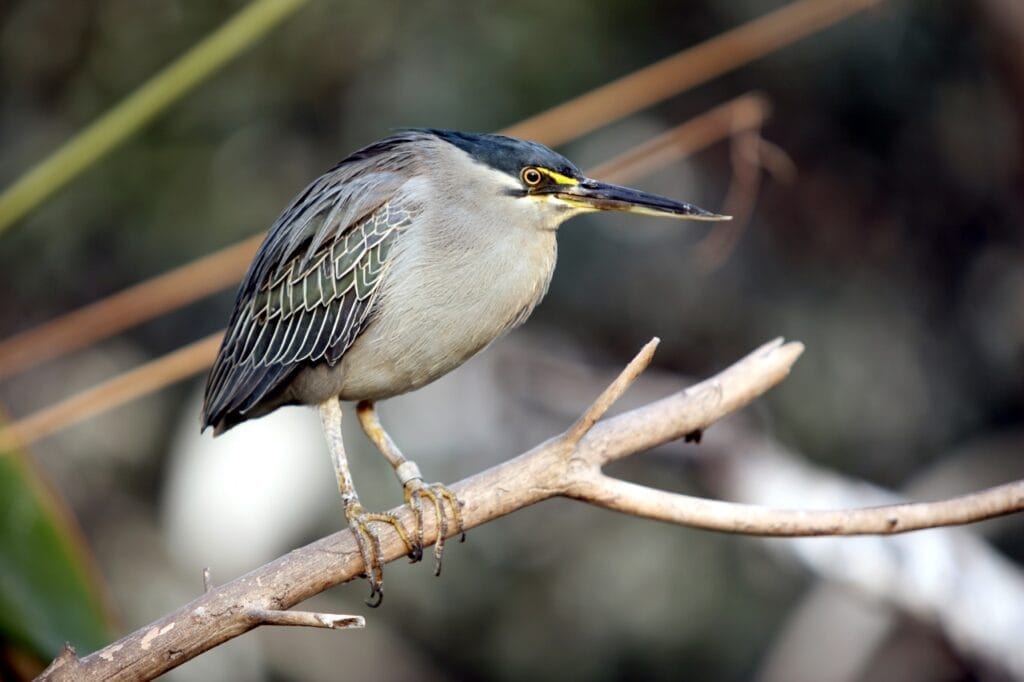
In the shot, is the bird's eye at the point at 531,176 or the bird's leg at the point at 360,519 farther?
Result: the bird's eye at the point at 531,176

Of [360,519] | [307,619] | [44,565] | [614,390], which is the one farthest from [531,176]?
[44,565]

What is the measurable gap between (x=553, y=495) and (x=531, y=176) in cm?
72

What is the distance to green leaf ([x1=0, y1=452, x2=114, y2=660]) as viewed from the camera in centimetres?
264

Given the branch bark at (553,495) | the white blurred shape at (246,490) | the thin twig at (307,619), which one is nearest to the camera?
the thin twig at (307,619)

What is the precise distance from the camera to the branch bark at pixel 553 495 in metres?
2.12

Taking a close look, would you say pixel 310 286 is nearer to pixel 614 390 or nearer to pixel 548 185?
pixel 548 185

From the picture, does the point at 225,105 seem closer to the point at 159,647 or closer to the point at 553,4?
the point at 553,4

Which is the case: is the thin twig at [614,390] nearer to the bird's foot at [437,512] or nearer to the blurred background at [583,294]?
the bird's foot at [437,512]

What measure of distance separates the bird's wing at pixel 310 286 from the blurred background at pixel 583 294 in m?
2.51

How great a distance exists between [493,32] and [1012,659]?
3567 millimetres

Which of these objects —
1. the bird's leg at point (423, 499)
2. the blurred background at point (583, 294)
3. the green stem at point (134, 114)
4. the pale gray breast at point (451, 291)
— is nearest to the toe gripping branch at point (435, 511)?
the bird's leg at point (423, 499)

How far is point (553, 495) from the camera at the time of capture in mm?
2375

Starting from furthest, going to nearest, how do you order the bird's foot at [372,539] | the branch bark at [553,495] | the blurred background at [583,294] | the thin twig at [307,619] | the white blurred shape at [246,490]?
the blurred background at [583,294], the white blurred shape at [246,490], the bird's foot at [372,539], the branch bark at [553,495], the thin twig at [307,619]

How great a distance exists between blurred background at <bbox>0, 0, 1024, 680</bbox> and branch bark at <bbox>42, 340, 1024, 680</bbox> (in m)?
3.01
